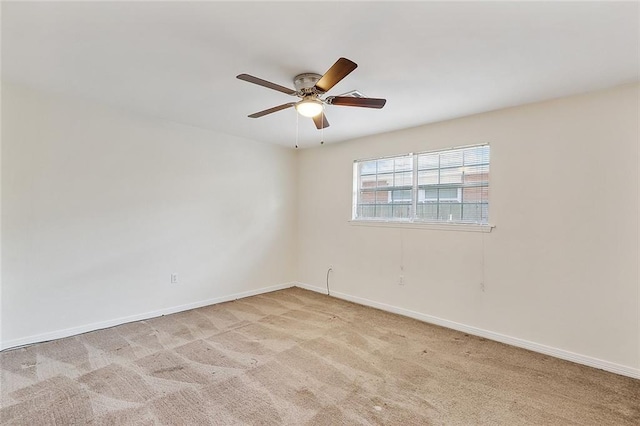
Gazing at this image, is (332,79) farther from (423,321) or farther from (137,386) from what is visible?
(423,321)

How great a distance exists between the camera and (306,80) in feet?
7.65

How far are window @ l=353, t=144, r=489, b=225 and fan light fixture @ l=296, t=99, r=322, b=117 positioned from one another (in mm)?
1839

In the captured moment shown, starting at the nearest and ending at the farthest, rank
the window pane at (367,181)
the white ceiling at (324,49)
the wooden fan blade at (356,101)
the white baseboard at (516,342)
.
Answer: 1. the white ceiling at (324,49)
2. the wooden fan blade at (356,101)
3. the white baseboard at (516,342)
4. the window pane at (367,181)

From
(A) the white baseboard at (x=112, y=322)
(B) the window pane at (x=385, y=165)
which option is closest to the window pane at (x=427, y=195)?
(B) the window pane at (x=385, y=165)

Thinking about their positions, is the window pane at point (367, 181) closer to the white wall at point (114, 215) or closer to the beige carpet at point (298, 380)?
the white wall at point (114, 215)

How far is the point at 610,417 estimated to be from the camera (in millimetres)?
1942

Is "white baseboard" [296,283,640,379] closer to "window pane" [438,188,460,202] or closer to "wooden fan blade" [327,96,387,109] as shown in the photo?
"window pane" [438,188,460,202]

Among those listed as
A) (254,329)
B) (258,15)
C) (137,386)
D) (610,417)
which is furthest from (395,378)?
(258,15)

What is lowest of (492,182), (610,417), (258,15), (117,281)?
(610,417)

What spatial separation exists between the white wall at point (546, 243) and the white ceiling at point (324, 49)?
32 cm

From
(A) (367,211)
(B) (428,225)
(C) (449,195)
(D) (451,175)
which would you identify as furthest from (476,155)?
(A) (367,211)

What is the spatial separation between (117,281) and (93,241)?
51 cm

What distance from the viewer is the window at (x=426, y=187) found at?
3314mm

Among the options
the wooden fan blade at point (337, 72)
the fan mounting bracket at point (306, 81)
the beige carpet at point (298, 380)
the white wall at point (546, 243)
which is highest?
the fan mounting bracket at point (306, 81)
